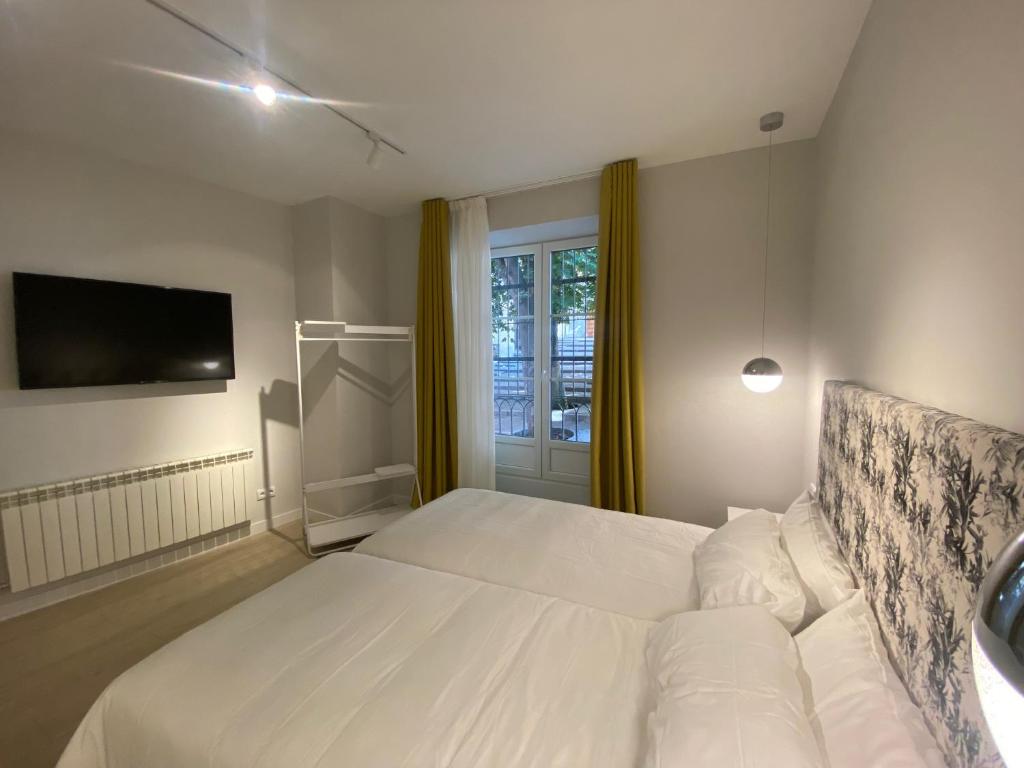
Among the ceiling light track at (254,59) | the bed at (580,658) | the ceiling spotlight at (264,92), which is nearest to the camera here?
the bed at (580,658)

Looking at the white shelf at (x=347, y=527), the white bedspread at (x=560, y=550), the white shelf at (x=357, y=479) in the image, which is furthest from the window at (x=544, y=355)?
the white bedspread at (x=560, y=550)

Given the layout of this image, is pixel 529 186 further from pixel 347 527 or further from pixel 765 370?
pixel 347 527

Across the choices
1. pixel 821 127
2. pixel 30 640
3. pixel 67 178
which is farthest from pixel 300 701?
pixel 821 127

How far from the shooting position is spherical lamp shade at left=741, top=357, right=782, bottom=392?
206cm

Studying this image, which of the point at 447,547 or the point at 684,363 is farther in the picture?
the point at 684,363

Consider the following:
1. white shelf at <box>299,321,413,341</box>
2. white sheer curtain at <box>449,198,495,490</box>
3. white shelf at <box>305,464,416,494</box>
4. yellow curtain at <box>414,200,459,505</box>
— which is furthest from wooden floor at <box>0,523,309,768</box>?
white shelf at <box>299,321,413,341</box>

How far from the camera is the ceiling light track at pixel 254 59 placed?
1.51 m

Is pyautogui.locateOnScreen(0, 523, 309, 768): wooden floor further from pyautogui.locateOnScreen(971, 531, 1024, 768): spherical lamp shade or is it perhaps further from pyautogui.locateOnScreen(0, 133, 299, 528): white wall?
pyautogui.locateOnScreen(971, 531, 1024, 768): spherical lamp shade

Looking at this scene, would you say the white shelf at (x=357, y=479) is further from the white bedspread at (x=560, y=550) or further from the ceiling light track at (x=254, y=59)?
the ceiling light track at (x=254, y=59)

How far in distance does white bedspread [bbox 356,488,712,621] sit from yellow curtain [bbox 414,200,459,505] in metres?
1.19

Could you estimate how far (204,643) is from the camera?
1.27m

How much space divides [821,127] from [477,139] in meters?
1.97

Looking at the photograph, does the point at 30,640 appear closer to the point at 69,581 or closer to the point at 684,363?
the point at 69,581

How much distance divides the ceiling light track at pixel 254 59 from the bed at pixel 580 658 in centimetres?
223
